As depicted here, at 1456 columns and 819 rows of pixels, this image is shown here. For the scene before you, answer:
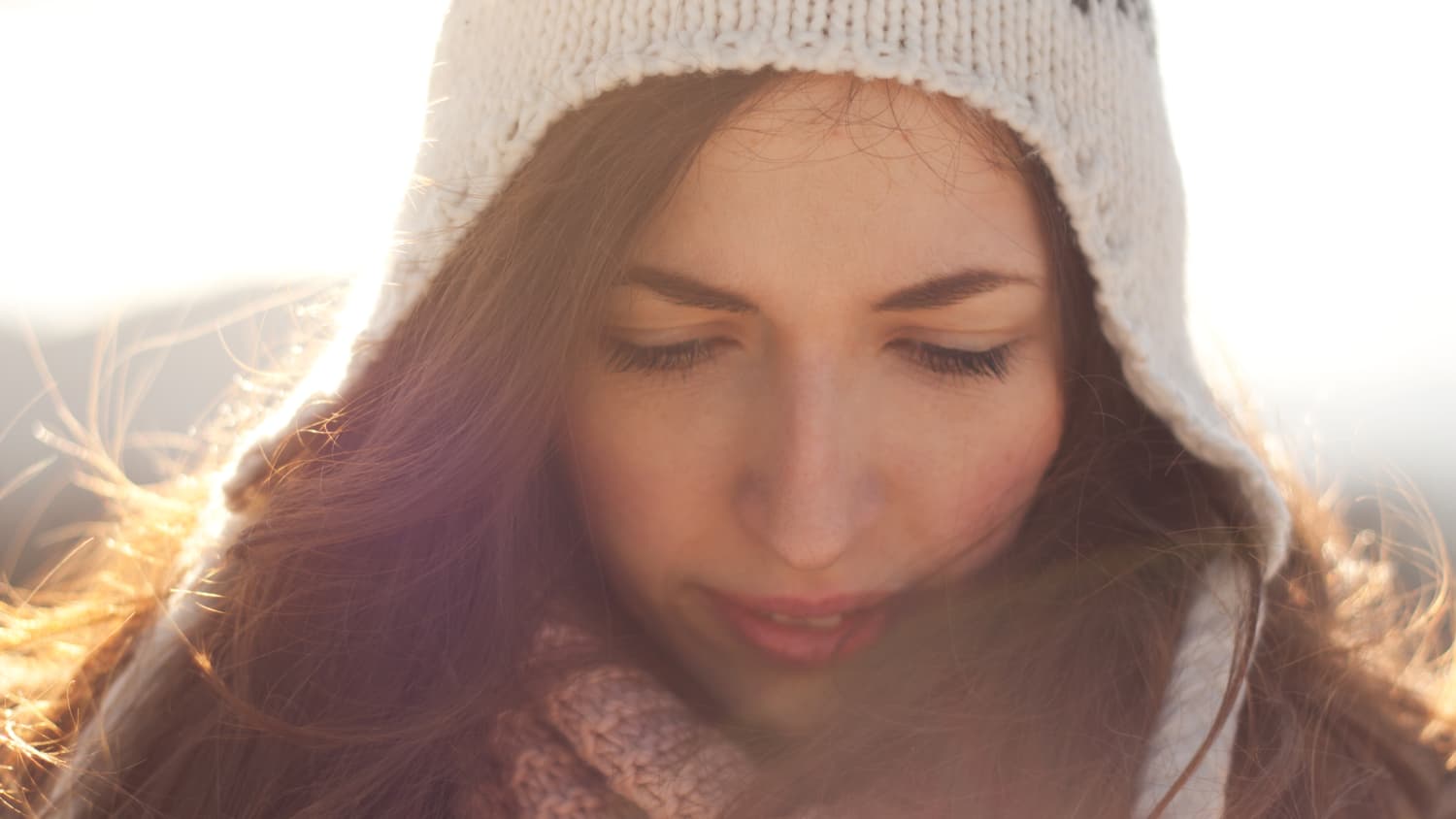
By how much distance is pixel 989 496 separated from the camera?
1562 mm

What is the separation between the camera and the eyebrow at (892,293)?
1.38 meters

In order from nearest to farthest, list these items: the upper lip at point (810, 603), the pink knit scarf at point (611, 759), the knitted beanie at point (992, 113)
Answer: the knitted beanie at point (992, 113), the pink knit scarf at point (611, 759), the upper lip at point (810, 603)

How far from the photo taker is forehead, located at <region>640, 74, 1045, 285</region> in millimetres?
1352

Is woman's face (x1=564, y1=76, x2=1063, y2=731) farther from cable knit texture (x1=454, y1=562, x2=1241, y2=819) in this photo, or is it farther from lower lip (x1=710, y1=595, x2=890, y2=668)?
cable knit texture (x1=454, y1=562, x2=1241, y2=819)

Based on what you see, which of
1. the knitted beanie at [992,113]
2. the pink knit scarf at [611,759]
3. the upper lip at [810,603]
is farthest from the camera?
the upper lip at [810,603]

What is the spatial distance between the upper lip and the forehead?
0.43m

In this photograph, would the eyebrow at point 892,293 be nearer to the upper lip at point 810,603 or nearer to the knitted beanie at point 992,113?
the knitted beanie at point 992,113

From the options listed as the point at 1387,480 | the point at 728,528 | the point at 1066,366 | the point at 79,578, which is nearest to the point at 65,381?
the point at 79,578

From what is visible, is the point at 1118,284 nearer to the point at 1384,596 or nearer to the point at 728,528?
the point at 728,528

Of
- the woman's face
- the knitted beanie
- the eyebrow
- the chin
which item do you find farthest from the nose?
the knitted beanie

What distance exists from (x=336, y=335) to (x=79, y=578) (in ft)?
2.20

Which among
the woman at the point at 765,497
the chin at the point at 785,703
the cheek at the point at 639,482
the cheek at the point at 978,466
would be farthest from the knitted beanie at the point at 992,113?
the chin at the point at 785,703

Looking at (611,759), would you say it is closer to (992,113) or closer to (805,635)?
(805,635)

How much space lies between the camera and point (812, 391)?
1407 millimetres
